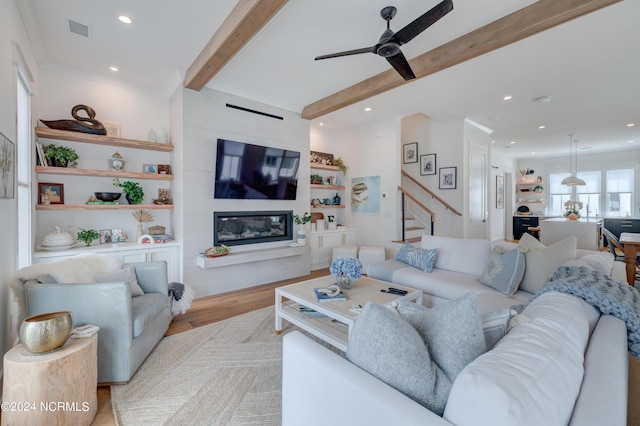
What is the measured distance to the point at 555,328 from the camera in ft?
3.38

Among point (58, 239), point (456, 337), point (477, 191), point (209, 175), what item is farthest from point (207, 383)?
point (477, 191)

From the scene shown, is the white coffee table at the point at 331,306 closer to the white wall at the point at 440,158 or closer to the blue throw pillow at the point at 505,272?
the blue throw pillow at the point at 505,272

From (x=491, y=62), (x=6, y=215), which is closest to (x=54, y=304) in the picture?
(x=6, y=215)

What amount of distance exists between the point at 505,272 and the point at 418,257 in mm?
957

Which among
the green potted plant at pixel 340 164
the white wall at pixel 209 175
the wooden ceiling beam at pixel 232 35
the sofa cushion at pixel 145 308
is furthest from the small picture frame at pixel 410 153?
the sofa cushion at pixel 145 308

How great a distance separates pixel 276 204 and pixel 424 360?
404 cm

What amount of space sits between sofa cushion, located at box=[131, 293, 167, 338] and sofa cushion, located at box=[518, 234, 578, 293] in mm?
3358

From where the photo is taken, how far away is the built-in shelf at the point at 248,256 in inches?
149

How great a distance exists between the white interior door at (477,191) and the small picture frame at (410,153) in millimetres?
1100

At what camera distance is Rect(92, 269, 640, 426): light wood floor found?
67.1 inches

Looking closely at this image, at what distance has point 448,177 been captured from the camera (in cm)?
588

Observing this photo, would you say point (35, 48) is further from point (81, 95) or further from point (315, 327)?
point (315, 327)

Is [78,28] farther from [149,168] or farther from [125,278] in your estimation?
[125,278]

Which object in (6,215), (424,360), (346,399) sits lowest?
(346,399)
